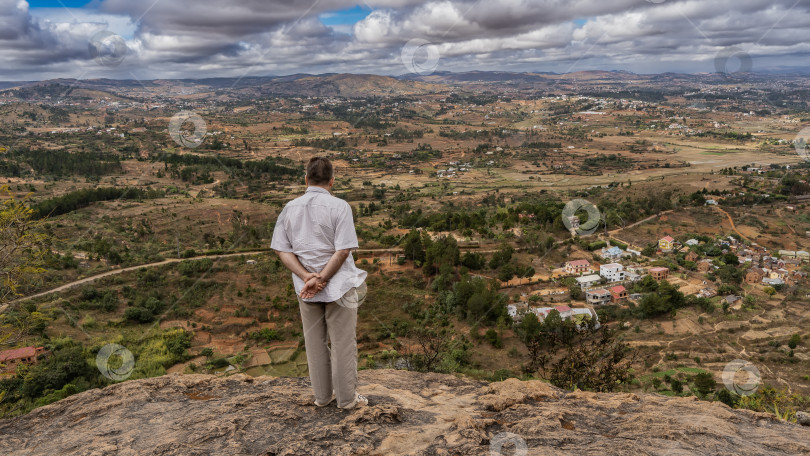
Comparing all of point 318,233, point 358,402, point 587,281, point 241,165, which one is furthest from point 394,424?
point 241,165

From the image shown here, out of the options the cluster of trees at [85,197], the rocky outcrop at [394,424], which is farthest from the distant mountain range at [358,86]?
the rocky outcrop at [394,424]

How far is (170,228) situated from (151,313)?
642 inches

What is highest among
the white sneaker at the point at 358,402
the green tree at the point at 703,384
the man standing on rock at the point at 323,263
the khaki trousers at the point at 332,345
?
the man standing on rock at the point at 323,263

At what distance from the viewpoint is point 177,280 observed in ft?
65.7

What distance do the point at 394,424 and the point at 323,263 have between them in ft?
4.90

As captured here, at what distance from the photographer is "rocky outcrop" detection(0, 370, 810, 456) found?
305 centimetres

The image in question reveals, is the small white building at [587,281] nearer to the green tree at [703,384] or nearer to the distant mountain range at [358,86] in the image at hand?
the green tree at [703,384]

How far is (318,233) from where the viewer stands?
10.5ft

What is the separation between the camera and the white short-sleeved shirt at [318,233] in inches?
124

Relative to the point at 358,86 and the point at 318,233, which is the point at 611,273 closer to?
the point at 318,233

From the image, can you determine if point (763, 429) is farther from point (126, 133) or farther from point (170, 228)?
point (126, 133)

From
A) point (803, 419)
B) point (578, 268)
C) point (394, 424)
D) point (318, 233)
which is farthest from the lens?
point (578, 268)

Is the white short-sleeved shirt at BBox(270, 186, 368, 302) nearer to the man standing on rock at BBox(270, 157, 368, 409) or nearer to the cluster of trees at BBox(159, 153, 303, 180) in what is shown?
the man standing on rock at BBox(270, 157, 368, 409)

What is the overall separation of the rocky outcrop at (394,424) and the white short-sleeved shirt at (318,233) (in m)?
1.17
